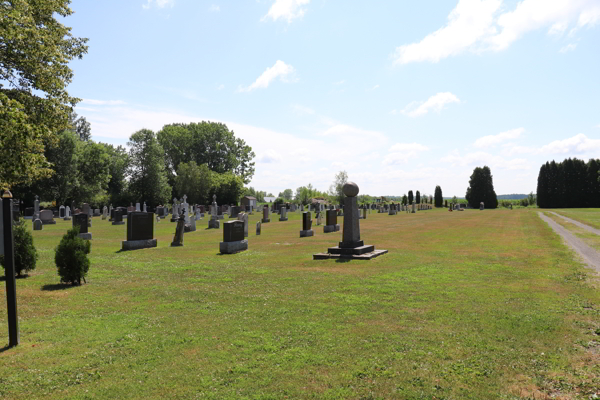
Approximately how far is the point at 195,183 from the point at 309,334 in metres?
62.6

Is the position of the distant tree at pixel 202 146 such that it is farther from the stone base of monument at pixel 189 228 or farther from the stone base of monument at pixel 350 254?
the stone base of monument at pixel 350 254

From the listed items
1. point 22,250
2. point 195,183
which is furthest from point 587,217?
point 195,183

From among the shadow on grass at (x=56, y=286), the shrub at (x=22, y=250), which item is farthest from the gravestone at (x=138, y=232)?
the shadow on grass at (x=56, y=286)

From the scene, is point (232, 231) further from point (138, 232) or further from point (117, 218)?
point (117, 218)

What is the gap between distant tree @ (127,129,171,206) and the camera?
65.4 meters

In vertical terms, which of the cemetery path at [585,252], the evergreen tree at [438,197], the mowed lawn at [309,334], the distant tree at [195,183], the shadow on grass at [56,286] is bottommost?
the cemetery path at [585,252]

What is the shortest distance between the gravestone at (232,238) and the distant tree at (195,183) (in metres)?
50.6

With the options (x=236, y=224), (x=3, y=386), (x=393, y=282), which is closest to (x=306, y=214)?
(x=236, y=224)

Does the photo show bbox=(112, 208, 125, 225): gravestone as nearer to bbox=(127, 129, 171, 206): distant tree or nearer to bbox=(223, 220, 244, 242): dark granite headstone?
bbox=(223, 220, 244, 242): dark granite headstone

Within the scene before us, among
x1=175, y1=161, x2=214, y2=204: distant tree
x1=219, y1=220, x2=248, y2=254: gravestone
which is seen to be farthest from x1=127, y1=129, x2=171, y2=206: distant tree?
x1=219, y1=220, x2=248, y2=254: gravestone

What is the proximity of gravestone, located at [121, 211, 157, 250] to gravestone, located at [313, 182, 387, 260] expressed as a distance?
28.2 ft

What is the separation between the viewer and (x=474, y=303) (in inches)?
324

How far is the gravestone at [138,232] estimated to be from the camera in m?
18.1

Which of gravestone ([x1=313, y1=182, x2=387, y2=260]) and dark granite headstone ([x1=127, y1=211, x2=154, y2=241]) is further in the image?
dark granite headstone ([x1=127, y1=211, x2=154, y2=241])
